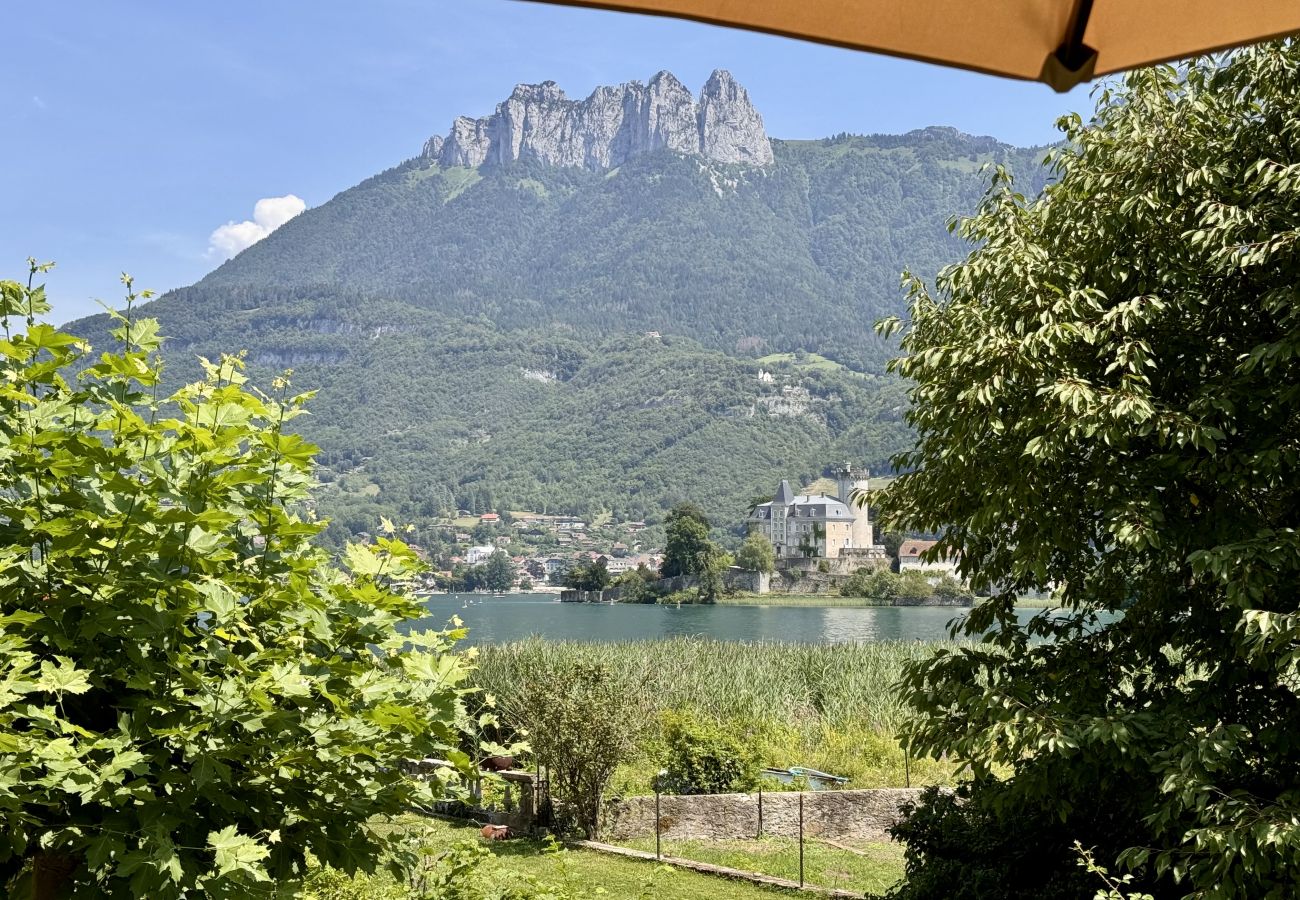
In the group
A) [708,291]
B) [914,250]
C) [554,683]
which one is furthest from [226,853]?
[914,250]

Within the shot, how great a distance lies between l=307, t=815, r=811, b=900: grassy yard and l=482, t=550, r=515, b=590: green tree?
78.2m

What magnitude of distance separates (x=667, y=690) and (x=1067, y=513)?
807 centimetres

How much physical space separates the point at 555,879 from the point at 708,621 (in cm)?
4719

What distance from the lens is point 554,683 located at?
9148mm

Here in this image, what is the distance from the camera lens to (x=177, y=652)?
6.97ft

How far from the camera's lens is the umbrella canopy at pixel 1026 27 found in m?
1.01

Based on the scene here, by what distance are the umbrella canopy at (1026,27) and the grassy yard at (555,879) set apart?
11.2ft

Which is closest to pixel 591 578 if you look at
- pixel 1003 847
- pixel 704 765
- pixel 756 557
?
pixel 756 557

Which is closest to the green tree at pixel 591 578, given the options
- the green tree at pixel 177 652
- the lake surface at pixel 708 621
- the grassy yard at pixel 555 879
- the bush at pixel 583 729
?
the lake surface at pixel 708 621

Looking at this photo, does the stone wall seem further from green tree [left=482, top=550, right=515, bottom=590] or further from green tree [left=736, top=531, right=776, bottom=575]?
green tree [left=482, top=550, right=515, bottom=590]

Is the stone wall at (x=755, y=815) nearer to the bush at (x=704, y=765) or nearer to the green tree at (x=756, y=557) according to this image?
the bush at (x=704, y=765)

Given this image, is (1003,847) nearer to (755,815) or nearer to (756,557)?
(755,815)

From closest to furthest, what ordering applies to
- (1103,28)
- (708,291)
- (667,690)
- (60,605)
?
(1103,28) → (60,605) → (667,690) → (708,291)

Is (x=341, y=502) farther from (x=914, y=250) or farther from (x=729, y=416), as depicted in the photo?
(x=914, y=250)
